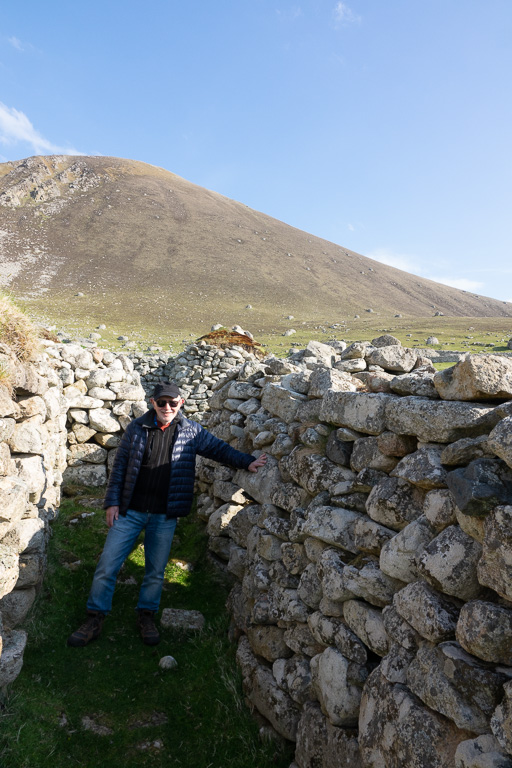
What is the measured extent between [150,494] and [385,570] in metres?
3.34

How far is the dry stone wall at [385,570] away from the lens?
8.66ft

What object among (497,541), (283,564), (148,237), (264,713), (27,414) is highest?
(148,237)

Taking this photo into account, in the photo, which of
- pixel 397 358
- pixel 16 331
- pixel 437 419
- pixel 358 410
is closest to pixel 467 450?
pixel 437 419

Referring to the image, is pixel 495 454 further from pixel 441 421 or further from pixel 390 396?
pixel 390 396

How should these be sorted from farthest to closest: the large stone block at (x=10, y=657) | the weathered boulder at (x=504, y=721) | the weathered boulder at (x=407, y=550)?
the large stone block at (x=10, y=657) < the weathered boulder at (x=407, y=550) < the weathered boulder at (x=504, y=721)

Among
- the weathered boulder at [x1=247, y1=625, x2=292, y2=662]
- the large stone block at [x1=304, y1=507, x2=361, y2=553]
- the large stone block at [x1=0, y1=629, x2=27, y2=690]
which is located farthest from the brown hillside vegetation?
the large stone block at [x1=304, y1=507, x2=361, y2=553]

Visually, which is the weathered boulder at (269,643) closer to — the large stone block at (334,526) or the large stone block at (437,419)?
the large stone block at (334,526)

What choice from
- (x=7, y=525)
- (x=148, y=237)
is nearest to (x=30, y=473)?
(x=7, y=525)

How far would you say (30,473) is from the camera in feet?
19.7

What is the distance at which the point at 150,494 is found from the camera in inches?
231

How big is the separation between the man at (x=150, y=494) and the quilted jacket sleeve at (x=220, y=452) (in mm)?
150

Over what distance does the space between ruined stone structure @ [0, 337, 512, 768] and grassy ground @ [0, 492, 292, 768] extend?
280 mm

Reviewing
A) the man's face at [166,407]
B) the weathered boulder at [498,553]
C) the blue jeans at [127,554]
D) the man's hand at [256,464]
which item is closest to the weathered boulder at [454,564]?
the weathered boulder at [498,553]

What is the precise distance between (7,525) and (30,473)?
1452mm
